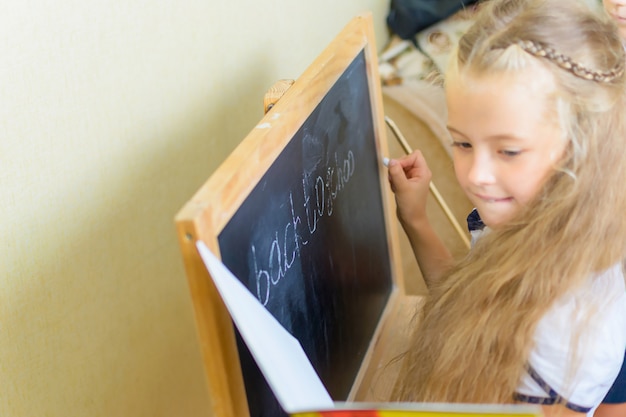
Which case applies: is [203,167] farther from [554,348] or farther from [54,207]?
[554,348]

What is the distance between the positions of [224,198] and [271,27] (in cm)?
Answer: 68

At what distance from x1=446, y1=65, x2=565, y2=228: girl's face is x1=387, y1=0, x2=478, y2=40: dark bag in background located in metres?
1.19

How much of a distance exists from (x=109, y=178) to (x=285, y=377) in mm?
421

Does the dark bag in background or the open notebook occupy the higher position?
the open notebook

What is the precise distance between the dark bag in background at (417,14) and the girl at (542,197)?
1161 mm

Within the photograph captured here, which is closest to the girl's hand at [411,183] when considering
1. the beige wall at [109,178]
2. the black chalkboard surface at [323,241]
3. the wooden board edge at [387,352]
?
the black chalkboard surface at [323,241]

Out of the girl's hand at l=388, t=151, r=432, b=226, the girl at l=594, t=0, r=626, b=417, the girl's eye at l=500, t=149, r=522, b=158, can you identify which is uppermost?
the girl's eye at l=500, t=149, r=522, b=158

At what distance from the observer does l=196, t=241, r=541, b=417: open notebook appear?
0.53m

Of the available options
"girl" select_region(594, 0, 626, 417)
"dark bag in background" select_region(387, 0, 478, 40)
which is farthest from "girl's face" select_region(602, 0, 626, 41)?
"dark bag in background" select_region(387, 0, 478, 40)

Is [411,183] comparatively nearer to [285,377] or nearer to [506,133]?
[506,133]

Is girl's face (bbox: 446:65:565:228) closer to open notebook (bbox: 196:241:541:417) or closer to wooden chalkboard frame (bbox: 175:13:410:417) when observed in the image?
wooden chalkboard frame (bbox: 175:13:410:417)

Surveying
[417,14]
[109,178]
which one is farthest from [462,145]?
A: [417,14]

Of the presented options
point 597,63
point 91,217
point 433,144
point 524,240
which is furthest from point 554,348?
point 433,144

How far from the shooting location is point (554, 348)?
0.76 metres
